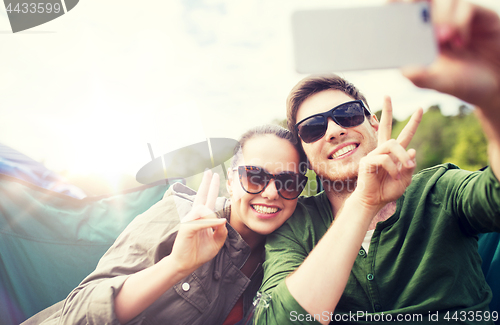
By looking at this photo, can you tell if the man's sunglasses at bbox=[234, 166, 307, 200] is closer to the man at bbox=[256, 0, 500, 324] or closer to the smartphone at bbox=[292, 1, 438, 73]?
the man at bbox=[256, 0, 500, 324]

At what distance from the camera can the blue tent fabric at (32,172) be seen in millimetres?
1453

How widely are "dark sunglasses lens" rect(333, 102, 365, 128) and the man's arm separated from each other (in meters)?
0.62

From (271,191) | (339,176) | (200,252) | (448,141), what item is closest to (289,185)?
(271,191)

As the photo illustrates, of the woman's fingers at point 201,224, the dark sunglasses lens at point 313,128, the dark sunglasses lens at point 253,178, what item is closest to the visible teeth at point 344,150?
the dark sunglasses lens at point 313,128

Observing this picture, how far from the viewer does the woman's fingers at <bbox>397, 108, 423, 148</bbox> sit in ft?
2.72

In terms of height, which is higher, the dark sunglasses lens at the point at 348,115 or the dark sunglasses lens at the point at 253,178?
the dark sunglasses lens at the point at 348,115

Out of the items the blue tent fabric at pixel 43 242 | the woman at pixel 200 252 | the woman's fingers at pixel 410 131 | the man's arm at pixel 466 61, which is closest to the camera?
the man's arm at pixel 466 61

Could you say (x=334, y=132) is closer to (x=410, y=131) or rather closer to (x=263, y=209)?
(x=410, y=131)

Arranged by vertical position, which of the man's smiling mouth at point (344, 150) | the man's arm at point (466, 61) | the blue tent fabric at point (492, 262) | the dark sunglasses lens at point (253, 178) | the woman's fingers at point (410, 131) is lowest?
the blue tent fabric at point (492, 262)

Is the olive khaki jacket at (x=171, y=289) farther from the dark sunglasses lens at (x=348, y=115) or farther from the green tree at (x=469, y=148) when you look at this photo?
the green tree at (x=469, y=148)

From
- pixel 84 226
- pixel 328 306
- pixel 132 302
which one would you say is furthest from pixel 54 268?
pixel 328 306

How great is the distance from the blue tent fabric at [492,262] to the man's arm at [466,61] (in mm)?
1213

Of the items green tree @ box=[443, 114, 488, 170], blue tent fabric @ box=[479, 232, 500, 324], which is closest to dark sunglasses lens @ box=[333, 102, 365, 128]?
blue tent fabric @ box=[479, 232, 500, 324]

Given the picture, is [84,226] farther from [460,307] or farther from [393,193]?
[460,307]
